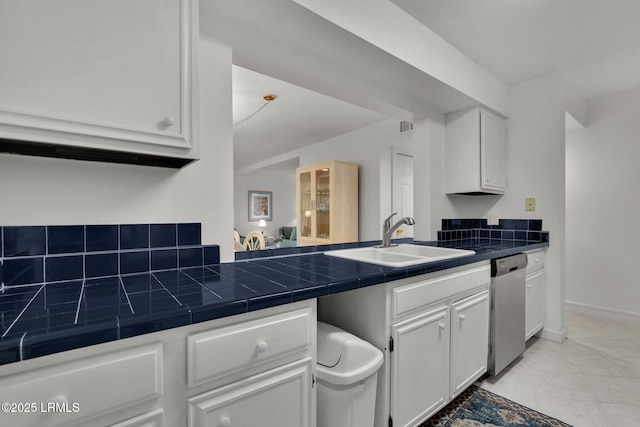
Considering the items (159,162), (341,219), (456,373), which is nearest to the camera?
(159,162)

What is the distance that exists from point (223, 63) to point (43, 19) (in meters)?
0.68

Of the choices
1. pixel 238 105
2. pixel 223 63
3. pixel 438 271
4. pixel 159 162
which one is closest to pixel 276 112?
pixel 238 105

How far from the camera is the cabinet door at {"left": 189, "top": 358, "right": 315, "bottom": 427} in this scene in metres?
0.81

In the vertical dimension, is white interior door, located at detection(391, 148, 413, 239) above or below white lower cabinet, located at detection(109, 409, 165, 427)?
above

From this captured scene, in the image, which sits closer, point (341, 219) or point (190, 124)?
point (190, 124)

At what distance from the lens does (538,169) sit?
2.65 metres

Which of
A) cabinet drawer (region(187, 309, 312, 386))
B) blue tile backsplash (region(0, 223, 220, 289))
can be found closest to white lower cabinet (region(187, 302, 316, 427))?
cabinet drawer (region(187, 309, 312, 386))

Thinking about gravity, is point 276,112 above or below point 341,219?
above

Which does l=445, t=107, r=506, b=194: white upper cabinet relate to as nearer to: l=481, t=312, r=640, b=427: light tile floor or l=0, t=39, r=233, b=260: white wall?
l=481, t=312, r=640, b=427: light tile floor

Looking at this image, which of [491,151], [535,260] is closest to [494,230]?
[535,260]

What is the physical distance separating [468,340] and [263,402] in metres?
1.31

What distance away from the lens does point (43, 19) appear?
0.82 meters

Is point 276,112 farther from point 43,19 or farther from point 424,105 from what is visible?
point 43,19

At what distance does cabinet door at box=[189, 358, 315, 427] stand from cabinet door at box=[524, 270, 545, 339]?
82.4 inches
